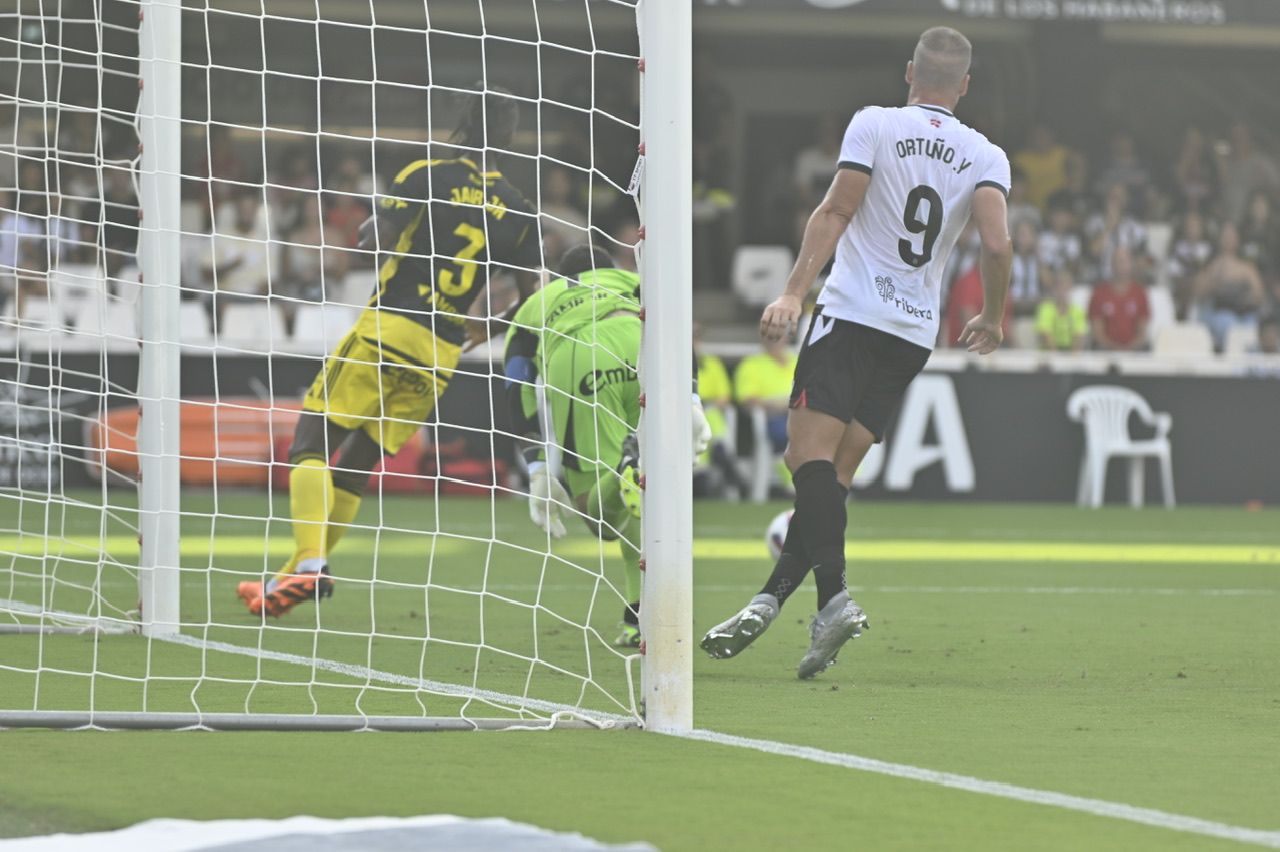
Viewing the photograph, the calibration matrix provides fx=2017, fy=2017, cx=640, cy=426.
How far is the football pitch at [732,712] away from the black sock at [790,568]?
11.5 inches

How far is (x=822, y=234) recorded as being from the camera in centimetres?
619

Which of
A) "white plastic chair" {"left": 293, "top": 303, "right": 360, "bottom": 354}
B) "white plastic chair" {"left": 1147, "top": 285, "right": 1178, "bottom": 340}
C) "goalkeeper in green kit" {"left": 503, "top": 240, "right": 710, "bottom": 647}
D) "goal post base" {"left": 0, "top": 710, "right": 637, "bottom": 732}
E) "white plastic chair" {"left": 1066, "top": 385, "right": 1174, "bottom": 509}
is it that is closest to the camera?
"goal post base" {"left": 0, "top": 710, "right": 637, "bottom": 732}

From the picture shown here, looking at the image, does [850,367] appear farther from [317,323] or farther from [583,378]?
[317,323]

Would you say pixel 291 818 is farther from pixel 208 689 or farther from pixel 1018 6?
pixel 1018 6

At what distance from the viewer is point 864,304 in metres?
6.38

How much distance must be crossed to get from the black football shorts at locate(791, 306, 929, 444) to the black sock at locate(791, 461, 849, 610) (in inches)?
7.8

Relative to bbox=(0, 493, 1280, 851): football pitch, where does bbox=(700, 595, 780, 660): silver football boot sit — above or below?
above

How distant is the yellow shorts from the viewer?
793cm

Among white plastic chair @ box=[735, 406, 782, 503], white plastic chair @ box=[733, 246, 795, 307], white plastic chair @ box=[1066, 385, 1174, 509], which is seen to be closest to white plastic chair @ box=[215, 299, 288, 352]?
white plastic chair @ box=[735, 406, 782, 503]

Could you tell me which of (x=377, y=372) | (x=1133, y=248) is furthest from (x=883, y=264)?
(x=1133, y=248)

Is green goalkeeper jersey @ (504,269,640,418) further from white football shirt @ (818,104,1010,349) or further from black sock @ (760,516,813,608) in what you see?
black sock @ (760,516,813,608)

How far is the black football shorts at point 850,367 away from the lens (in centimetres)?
636

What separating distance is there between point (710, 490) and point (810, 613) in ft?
27.9

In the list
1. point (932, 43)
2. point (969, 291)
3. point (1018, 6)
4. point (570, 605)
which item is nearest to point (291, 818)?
point (932, 43)
